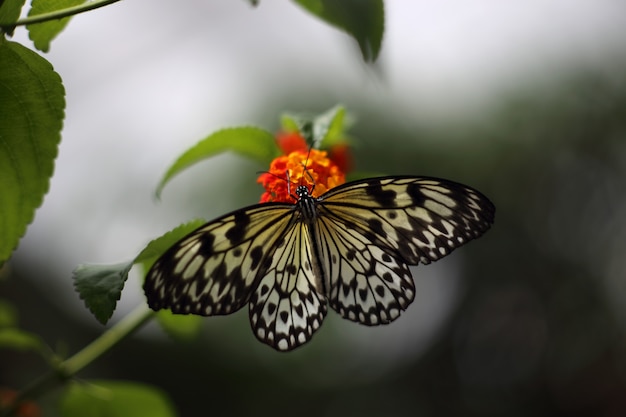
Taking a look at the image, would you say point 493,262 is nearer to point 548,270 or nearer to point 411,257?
point 548,270

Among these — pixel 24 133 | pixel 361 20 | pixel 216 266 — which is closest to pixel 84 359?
pixel 216 266

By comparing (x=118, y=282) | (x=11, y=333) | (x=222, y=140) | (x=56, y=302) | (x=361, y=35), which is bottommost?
(x=56, y=302)

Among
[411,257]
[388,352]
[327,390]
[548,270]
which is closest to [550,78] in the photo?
[548,270]

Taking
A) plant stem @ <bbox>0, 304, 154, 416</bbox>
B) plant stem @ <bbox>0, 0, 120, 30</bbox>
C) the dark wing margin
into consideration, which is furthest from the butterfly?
plant stem @ <bbox>0, 0, 120, 30</bbox>

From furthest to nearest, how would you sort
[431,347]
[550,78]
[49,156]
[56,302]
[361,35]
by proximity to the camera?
[431,347]
[56,302]
[550,78]
[49,156]
[361,35]

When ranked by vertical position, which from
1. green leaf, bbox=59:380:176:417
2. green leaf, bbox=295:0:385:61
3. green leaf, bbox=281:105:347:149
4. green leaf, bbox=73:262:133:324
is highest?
green leaf, bbox=295:0:385:61

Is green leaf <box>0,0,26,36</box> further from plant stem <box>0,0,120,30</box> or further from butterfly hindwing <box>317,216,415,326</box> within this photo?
butterfly hindwing <box>317,216,415,326</box>
